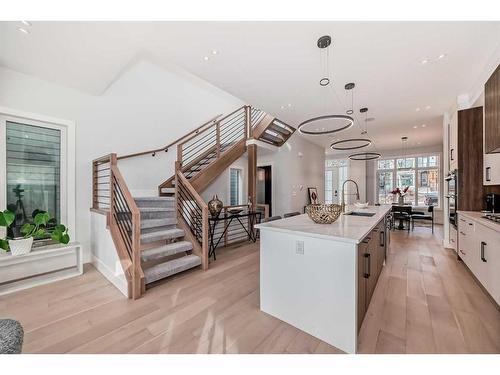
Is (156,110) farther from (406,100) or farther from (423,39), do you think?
(406,100)

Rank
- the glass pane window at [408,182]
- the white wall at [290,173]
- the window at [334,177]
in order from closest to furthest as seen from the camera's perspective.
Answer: the white wall at [290,173]
the glass pane window at [408,182]
the window at [334,177]

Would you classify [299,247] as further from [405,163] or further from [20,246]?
[405,163]

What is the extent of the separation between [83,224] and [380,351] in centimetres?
418

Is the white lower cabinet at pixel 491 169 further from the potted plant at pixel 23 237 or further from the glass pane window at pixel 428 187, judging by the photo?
the glass pane window at pixel 428 187

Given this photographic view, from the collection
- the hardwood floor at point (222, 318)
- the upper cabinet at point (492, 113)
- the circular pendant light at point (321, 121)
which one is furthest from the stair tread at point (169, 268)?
the upper cabinet at point (492, 113)

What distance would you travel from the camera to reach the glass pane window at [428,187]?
27.4ft

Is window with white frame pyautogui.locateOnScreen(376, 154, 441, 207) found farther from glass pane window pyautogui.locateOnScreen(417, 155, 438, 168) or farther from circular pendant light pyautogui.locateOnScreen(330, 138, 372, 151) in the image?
circular pendant light pyautogui.locateOnScreen(330, 138, 372, 151)

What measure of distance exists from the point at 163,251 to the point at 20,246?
161 cm

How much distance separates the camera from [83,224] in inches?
139

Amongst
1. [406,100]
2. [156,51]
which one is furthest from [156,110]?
[406,100]

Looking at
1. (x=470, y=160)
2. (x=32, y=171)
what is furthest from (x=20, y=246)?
(x=470, y=160)

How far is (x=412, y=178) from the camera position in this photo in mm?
8883

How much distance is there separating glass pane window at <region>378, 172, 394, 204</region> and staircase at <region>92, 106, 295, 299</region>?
6.06 m
